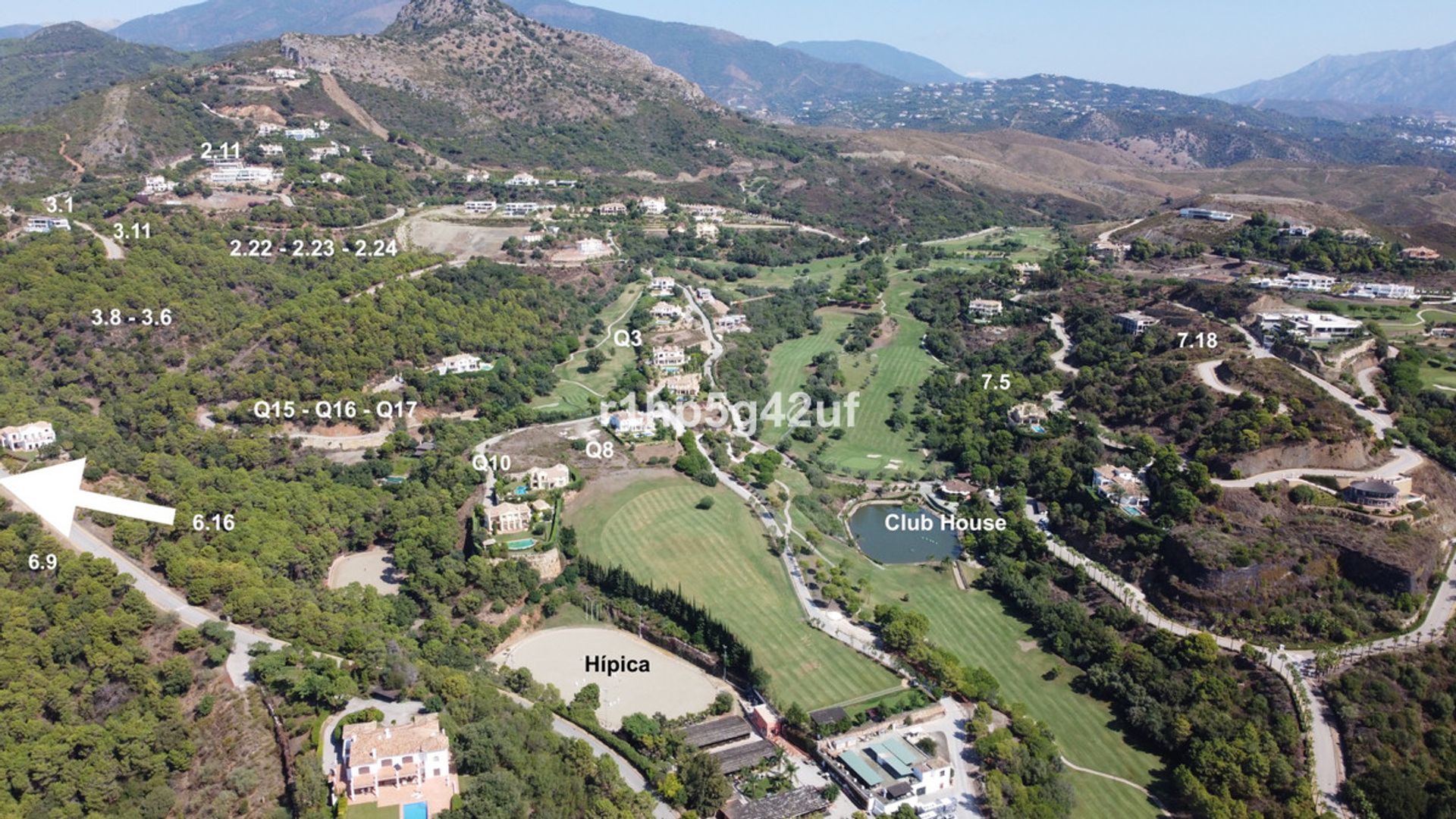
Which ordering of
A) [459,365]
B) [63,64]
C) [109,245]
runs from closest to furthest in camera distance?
1. [459,365]
2. [109,245]
3. [63,64]

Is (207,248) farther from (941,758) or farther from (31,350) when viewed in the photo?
(941,758)

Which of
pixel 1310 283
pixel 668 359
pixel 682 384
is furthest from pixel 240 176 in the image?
pixel 1310 283

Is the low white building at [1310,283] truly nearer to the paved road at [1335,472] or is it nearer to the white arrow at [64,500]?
the paved road at [1335,472]

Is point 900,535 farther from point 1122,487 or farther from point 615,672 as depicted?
point 615,672

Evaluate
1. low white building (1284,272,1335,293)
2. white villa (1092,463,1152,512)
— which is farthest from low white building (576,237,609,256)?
low white building (1284,272,1335,293)

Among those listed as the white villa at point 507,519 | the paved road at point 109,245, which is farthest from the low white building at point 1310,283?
the paved road at point 109,245

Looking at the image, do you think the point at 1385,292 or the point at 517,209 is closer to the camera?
the point at 1385,292
